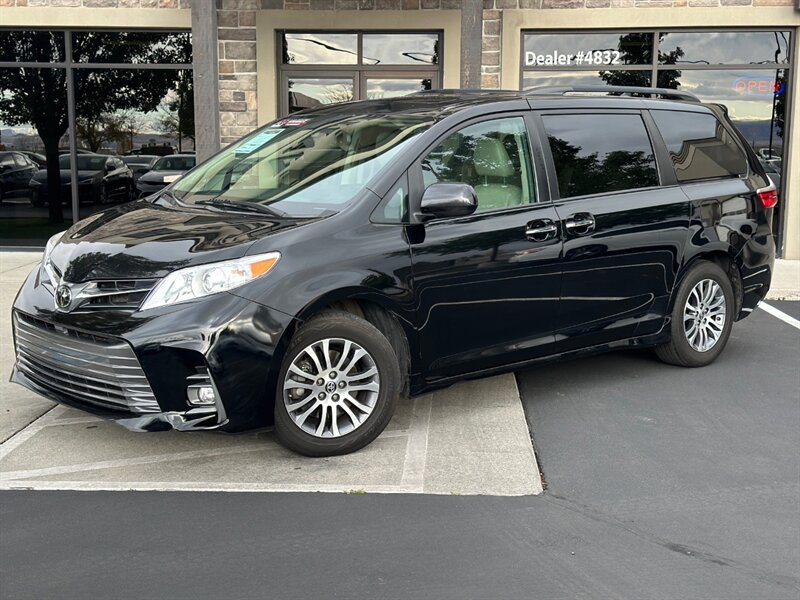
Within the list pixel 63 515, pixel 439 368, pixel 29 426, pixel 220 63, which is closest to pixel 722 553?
pixel 439 368

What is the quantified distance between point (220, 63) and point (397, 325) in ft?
27.0

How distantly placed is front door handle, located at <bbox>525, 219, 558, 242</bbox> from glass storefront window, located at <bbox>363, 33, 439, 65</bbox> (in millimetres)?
7122

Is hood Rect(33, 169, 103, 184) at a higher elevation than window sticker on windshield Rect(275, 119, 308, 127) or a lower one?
lower

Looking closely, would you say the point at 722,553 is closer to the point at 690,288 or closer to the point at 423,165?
Answer: the point at 423,165

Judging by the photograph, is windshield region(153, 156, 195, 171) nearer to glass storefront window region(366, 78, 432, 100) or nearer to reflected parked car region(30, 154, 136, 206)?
reflected parked car region(30, 154, 136, 206)

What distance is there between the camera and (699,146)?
673 centimetres

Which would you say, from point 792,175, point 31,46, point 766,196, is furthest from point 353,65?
point 766,196

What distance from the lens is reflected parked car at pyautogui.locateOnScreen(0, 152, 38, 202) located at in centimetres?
1282

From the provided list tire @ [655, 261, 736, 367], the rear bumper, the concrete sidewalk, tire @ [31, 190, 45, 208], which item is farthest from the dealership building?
the concrete sidewalk

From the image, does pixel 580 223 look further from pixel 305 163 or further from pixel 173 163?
pixel 173 163

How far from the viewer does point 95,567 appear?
367 cm

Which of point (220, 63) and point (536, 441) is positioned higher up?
point (220, 63)

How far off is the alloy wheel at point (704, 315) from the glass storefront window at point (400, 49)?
6482 millimetres

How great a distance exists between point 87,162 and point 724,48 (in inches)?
325
